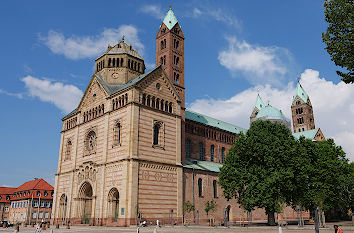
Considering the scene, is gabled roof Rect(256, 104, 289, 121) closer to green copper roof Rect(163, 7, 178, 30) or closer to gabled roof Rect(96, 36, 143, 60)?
green copper roof Rect(163, 7, 178, 30)

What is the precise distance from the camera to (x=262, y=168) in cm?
3966

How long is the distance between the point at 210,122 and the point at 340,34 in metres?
48.2

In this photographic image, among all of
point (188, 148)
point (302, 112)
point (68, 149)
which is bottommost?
point (68, 149)

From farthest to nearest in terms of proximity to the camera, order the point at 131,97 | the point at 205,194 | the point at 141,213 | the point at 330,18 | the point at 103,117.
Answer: the point at 205,194 → the point at 103,117 → the point at 131,97 → the point at 141,213 → the point at 330,18

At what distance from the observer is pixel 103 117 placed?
1895 inches

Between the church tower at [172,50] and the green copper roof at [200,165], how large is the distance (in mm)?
10756

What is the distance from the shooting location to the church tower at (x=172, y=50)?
5791cm

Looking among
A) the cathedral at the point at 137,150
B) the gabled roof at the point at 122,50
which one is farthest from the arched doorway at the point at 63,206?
the gabled roof at the point at 122,50

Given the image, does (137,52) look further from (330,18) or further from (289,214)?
(289,214)

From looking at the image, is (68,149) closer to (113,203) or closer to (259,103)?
(113,203)

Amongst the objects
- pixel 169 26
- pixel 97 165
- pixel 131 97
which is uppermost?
pixel 169 26

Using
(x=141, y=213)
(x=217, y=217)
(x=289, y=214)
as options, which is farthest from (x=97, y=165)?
(x=289, y=214)

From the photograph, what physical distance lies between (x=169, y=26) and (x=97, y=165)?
29.7 meters

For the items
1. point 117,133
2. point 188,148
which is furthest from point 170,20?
point 117,133
